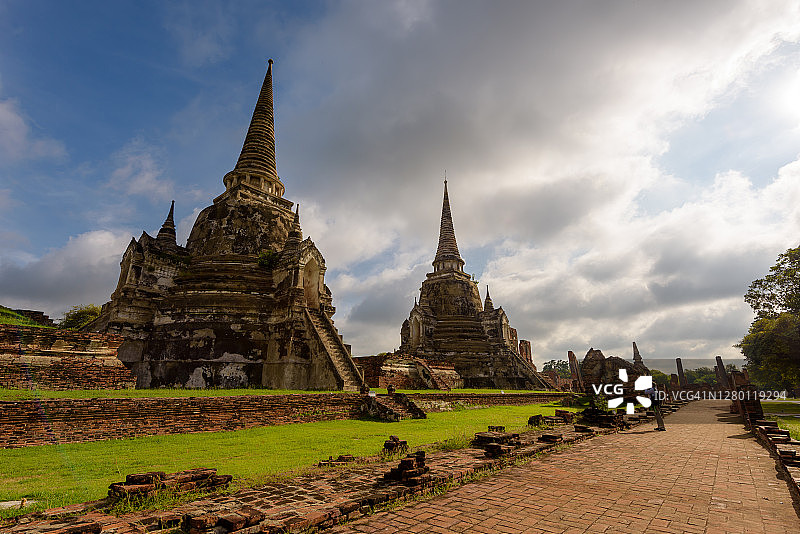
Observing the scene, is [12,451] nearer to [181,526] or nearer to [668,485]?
[181,526]

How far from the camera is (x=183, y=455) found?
758 centimetres

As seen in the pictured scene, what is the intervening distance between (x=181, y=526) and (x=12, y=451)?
262 inches

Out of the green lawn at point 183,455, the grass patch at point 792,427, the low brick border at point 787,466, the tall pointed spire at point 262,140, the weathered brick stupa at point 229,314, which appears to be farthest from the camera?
the tall pointed spire at point 262,140

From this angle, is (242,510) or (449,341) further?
A: (449,341)

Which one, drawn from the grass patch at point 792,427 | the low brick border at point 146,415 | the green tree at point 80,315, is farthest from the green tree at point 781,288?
the green tree at point 80,315

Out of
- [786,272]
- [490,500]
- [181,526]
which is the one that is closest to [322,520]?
[181,526]

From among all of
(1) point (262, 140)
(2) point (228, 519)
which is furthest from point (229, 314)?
(2) point (228, 519)

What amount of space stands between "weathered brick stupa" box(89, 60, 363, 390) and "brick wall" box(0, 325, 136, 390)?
12.2 ft

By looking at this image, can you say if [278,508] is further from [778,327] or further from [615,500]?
[778,327]

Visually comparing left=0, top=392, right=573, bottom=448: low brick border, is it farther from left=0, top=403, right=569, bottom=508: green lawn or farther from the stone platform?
the stone platform

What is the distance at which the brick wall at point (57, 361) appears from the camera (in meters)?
11.9

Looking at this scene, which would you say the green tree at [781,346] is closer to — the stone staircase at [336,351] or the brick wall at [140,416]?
the stone staircase at [336,351]

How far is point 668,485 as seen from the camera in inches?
226

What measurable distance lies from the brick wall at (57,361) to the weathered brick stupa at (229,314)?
3.72 metres
